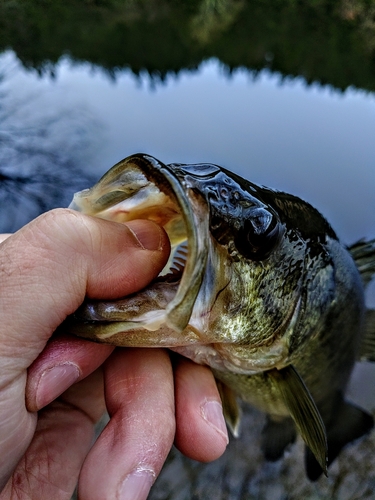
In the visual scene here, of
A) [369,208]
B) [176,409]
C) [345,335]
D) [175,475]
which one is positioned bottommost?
[175,475]

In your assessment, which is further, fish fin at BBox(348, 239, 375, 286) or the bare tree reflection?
the bare tree reflection

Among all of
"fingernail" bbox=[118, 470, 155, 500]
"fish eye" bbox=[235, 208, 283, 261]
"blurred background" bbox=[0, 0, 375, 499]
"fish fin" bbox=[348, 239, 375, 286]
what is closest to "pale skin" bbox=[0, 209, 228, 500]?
"fingernail" bbox=[118, 470, 155, 500]

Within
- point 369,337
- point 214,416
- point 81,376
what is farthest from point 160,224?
point 369,337

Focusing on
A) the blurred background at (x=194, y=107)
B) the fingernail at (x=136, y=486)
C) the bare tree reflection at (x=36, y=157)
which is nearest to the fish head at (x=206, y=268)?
the fingernail at (x=136, y=486)

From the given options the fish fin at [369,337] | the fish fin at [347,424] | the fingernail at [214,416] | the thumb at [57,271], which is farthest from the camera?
the fish fin at [347,424]

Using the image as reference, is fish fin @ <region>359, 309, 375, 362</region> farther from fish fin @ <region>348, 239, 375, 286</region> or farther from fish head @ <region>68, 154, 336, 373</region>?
fish head @ <region>68, 154, 336, 373</region>

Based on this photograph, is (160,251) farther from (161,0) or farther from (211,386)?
(161,0)

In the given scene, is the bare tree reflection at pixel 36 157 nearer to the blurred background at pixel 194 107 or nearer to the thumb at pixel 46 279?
the blurred background at pixel 194 107

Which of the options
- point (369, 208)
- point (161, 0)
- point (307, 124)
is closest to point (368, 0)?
point (161, 0)
